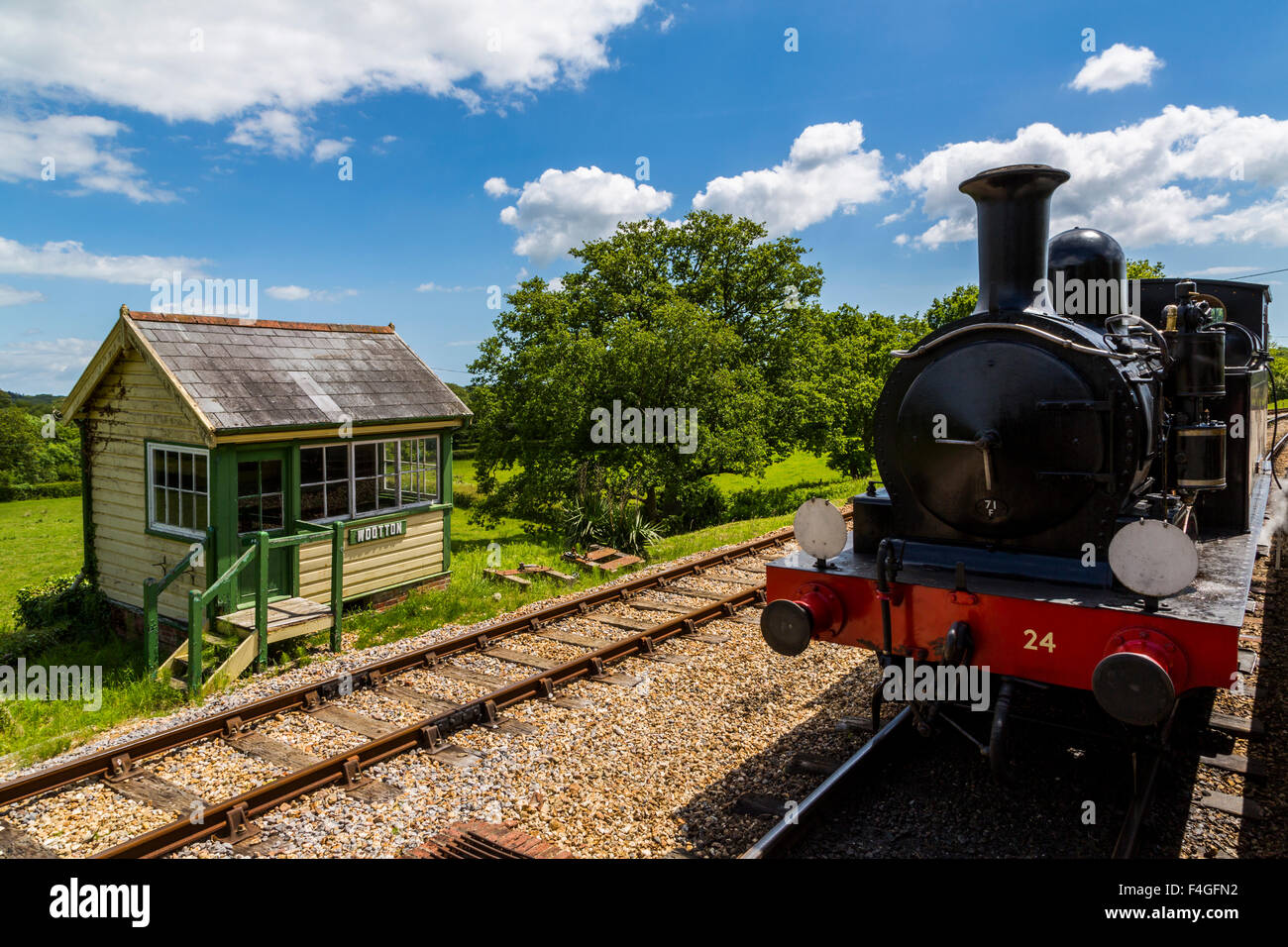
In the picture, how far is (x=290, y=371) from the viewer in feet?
34.4

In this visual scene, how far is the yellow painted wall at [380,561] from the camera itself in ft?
32.9

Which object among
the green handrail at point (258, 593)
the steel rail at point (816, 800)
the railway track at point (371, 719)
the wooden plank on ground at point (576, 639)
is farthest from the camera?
the wooden plank on ground at point (576, 639)

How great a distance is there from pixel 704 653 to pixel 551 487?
11012 mm

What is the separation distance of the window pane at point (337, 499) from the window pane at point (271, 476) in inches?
25.0

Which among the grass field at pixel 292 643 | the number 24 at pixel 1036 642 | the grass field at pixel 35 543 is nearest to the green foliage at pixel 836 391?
the grass field at pixel 292 643

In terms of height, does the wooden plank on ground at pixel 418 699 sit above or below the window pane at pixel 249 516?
below

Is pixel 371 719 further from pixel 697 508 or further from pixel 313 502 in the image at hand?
pixel 697 508

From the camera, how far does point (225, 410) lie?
30.4 feet

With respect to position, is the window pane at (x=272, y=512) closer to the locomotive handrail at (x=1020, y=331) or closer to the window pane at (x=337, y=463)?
the window pane at (x=337, y=463)

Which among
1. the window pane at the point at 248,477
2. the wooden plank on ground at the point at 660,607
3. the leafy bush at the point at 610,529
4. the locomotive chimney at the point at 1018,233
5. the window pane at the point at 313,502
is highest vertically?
the locomotive chimney at the point at 1018,233

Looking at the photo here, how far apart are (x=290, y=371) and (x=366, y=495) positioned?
188 centimetres

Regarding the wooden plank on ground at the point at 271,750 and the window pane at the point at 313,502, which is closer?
the wooden plank on ground at the point at 271,750
